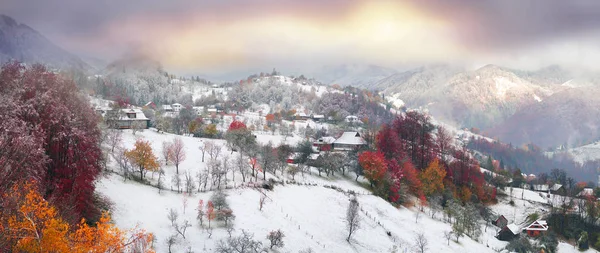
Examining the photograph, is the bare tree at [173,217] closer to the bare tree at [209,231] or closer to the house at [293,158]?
the bare tree at [209,231]

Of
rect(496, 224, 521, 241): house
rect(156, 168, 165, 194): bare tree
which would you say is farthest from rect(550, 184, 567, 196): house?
rect(156, 168, 165, 194): bare tree

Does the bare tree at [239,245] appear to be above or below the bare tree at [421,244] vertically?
above

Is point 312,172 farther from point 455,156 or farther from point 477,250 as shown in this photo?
point 455,156

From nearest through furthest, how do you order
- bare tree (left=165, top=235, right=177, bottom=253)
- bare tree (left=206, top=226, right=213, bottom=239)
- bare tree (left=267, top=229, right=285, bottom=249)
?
bare tree (left=165, top=235, right=177, bottom=253)
bare tree (left=206, top=226, right=213, bottom=239)
bare tree (left=267, top=229, right=285, bottom=249)

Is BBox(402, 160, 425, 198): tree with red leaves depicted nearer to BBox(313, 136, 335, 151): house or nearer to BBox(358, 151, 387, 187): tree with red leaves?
BBox(358, 151, 387, 187): tree with red leaves

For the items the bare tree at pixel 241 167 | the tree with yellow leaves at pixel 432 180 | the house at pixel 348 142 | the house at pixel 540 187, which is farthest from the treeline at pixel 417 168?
the house at pixel 540 187

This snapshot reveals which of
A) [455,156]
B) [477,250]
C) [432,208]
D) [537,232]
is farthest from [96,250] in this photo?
[455,156]

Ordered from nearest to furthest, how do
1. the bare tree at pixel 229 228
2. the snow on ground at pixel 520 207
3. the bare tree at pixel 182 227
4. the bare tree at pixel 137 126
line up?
the bare tree at pixel 182 227, the bare tree at pixel 229 228, the snow on ground at pixel 520 207, the bare tree at pixel 137 126
